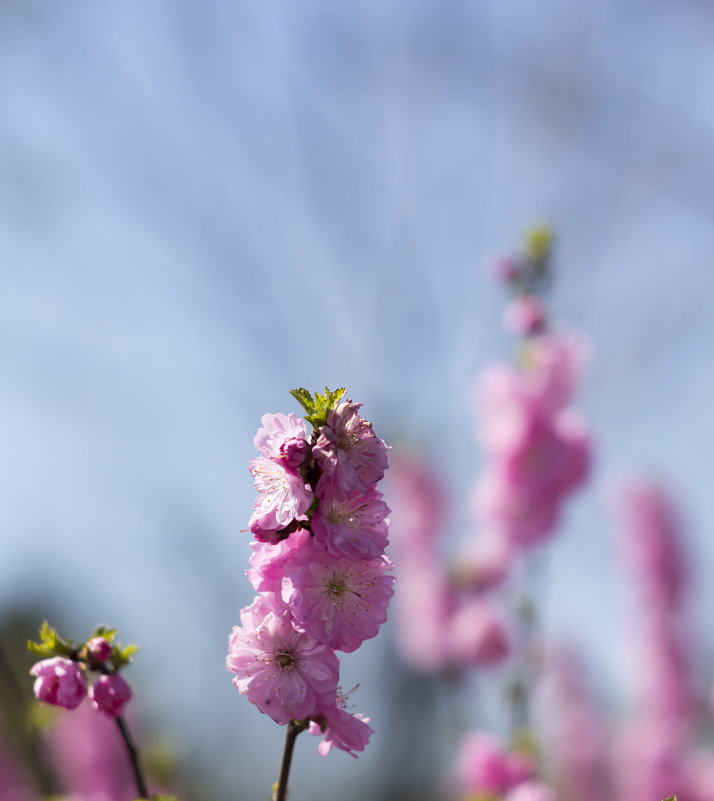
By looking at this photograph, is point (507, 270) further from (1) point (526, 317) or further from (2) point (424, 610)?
(2) point (424, 610)

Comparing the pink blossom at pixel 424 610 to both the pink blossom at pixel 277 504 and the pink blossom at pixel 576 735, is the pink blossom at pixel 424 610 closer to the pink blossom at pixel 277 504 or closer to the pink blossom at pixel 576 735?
the pink blossom at pixel 576 735

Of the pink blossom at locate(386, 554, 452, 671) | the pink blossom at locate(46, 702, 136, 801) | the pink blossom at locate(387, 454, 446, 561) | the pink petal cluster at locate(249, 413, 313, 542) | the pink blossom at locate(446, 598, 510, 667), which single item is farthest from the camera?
the pink blossom at locate(387, 454, 446, 561)

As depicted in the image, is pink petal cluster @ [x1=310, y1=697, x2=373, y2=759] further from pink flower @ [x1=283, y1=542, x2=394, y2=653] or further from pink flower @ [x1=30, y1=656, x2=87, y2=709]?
pink flower @ [x1=30, y1=656, x2=87, y2=709]

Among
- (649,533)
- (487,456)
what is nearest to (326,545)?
(487,456)

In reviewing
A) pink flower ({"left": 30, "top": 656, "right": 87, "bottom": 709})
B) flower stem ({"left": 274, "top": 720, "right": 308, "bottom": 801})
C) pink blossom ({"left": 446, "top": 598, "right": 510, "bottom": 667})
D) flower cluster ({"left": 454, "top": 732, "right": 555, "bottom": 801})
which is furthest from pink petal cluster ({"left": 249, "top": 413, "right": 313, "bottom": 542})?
pink blossom ({"left": 446, "top": 598, "right": 510, "bottom": 667})

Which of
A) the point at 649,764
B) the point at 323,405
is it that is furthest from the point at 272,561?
the point at 649,764

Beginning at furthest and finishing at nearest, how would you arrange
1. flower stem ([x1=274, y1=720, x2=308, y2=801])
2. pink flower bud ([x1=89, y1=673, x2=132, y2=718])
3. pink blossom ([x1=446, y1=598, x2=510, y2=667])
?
1. pink blossom ([x1=446, y1=598, x2=510, y2=667])
2. pink flower bud ([x1=89, y1=673, x2=132, y2=718])
3. flower stem ([x1=274, y1=720, x2=308, y2=801])
